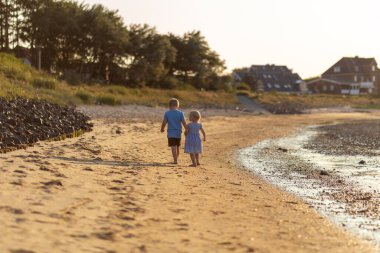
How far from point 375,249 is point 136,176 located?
5.22m

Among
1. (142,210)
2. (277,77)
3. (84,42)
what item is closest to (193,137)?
(142,210)

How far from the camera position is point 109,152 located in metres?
13.8

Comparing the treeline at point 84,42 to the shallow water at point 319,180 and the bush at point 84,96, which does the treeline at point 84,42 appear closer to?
the bush at point 84,96

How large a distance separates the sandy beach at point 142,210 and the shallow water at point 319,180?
0.39 m

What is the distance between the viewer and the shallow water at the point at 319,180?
8.05 metres

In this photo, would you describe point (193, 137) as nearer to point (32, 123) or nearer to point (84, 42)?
point (32, 123)

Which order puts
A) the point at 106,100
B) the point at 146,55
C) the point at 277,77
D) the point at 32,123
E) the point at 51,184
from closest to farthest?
1. the point at 51,184
2. the point at 32,123
3. the point at 106,100
4. the point at 146,55
5. the point at 277,77

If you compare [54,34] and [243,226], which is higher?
[54,34]

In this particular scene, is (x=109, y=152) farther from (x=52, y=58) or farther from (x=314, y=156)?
(x=52, y=58)

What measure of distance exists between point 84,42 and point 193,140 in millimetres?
37836

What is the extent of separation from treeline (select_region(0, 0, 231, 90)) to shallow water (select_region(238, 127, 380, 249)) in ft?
89.5

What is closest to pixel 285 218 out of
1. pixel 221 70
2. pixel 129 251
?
pixel 129 251

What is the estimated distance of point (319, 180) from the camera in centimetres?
1225

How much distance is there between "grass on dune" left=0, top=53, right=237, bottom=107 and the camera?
24953 millimetres
